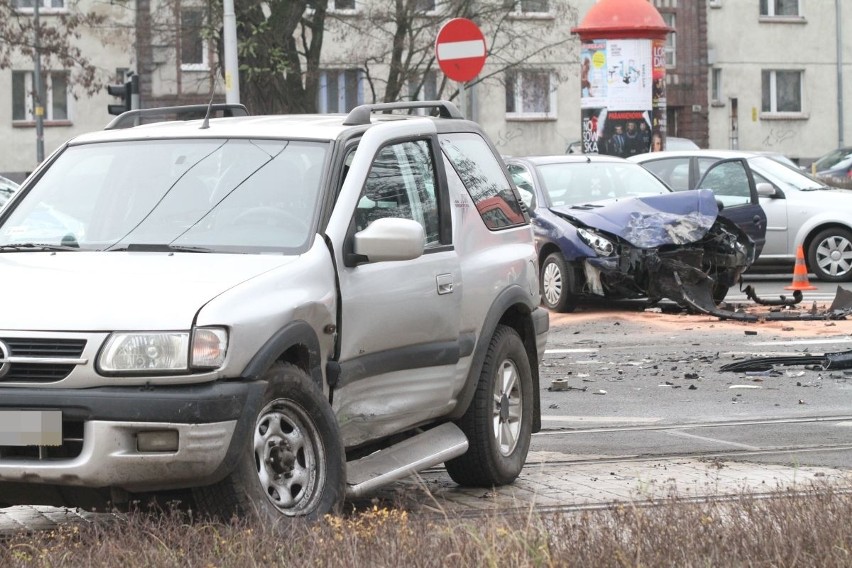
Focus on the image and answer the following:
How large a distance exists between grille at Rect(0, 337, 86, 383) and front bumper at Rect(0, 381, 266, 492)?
6 centimetres

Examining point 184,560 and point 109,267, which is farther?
point 109,267

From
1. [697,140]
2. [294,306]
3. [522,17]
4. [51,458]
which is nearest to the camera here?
[51,458]

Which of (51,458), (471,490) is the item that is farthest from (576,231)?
(51,458)

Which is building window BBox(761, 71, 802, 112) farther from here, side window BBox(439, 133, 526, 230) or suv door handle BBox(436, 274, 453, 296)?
suv door handle BBox(436, 274, 453, 296)

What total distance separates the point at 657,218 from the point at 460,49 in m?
2.60

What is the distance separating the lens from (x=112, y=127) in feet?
25.8

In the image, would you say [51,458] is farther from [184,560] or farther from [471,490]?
[471,490]

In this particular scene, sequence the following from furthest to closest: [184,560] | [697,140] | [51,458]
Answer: [697,140] < [51,458] < [184,560]

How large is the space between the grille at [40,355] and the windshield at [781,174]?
1606cm

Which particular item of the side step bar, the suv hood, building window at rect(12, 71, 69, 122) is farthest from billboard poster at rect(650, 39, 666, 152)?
building window at rect(12, 71, 69, 122)

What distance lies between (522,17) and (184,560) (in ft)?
116

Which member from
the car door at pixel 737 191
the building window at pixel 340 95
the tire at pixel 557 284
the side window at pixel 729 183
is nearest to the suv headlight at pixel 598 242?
the tire at pixel 557 284

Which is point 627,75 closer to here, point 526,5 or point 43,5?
point 526,5

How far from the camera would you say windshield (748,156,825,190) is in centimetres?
2078
